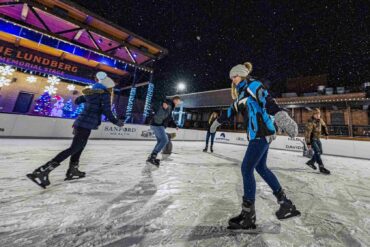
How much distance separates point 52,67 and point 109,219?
45.1 ft

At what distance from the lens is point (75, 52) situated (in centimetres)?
1110

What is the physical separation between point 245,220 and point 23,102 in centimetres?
1539

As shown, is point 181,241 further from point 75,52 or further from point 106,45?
point 75,52

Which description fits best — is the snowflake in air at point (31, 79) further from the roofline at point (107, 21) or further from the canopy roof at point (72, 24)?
the roofline at point (107, 21)

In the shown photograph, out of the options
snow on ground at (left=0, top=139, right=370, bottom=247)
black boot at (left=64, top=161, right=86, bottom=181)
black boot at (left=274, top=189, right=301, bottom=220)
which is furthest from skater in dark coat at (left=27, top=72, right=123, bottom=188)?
black boot at (left=274, top=189, right=301, bottom=220)

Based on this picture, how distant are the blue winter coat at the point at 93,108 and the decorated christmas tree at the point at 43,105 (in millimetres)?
12010

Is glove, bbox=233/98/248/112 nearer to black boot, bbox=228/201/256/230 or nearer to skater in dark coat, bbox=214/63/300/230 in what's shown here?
skater in dark coat, bbox=214/63/300/230

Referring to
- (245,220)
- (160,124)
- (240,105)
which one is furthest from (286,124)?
(160,124)

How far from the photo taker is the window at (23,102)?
11336 mm

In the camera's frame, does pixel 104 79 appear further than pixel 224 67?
No

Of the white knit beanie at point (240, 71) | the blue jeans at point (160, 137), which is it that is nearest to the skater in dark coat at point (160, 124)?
the blue jeans at point (160, 137)

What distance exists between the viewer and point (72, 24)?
8500mm

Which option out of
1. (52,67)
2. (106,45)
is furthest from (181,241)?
(52,67)

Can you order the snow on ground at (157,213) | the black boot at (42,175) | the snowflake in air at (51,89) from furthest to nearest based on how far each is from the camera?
the snowflake in air at (51,89), the black boot at (42,175), the snow on ground at (157,213)
